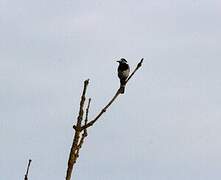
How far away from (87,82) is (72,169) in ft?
2.97

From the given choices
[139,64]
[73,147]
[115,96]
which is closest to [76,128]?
[73,147]

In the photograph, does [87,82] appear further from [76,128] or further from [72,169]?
[72,169]

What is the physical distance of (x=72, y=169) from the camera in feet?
13.8

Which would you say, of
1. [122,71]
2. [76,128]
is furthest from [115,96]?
[122,71]

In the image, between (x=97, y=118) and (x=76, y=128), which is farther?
(x=97, y=118)

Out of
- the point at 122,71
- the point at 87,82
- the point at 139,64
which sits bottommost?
the point at 87,82

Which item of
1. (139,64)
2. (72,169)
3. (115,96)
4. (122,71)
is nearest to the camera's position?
(72,169)

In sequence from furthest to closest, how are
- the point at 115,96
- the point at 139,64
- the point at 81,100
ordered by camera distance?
the point at 139,64 < the point at 115,96 < the point at 81,100

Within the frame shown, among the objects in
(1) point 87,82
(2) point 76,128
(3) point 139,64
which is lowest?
(2) point 76,128

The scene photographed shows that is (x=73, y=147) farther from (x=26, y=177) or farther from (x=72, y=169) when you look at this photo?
(x=26, y=177)

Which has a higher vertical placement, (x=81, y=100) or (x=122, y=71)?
→ (x=122, y=71)

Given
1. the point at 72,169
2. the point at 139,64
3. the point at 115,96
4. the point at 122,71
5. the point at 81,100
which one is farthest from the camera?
the point at 122,71

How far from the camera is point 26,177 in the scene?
441cm

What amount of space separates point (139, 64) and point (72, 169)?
2.03 meters
